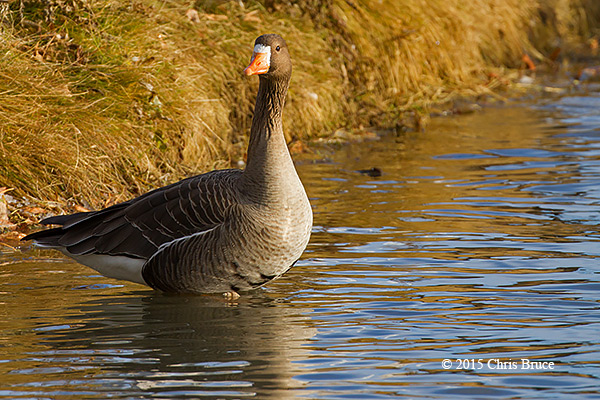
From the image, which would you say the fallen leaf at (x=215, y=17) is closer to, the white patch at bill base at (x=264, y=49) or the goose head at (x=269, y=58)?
the goose head at (x=269, y=58)

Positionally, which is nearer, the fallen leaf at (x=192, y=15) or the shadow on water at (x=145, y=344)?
the shadow on water at (x=145, y=344)

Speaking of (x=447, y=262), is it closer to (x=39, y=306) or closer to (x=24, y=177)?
(x=39, y=306)

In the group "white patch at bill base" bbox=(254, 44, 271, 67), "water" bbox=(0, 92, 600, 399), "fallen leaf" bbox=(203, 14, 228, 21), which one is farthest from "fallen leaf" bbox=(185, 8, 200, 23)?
"white patch at bill base" bbox=(254, 44, 271, 67)

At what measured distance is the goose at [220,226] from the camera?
5.98 meters

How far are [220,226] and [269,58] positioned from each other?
1.24m

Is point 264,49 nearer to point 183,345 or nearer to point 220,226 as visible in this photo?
point 220,226

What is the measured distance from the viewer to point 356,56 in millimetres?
13172

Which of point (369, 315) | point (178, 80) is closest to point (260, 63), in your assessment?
point (369, 315)

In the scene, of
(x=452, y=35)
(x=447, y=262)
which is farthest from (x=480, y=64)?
(x=447, y=262)

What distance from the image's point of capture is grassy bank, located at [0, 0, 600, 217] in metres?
8.43

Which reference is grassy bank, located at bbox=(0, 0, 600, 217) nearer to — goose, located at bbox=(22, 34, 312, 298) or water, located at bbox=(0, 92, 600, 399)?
water, located at bbox=(0, 92, 600, 399)

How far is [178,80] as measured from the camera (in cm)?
969

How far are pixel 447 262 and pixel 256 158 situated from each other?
6.60ft

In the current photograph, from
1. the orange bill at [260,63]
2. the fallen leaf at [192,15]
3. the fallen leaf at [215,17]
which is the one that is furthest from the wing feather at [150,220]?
the fallen leaf at [215,17]
